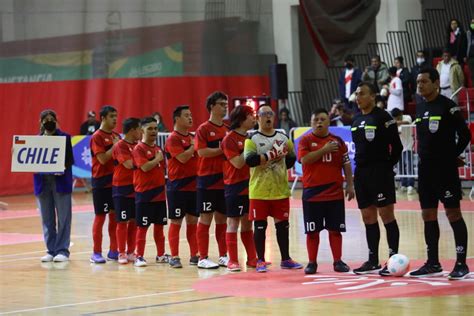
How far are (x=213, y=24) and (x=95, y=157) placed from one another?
1692 centimetres

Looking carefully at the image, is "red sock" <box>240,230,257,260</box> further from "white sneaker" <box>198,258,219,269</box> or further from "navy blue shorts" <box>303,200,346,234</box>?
"navy blue shorts" <box>303,200,346,234</box>

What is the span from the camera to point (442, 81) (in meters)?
25.4

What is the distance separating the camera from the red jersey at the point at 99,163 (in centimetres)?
1441

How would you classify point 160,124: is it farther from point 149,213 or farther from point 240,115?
point 240,115

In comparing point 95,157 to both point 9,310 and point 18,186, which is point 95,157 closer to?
point 9,310

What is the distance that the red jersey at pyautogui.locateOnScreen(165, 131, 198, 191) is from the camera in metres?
13.7

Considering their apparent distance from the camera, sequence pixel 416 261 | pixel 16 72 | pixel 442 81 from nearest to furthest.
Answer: pixel 416 261 → pixel 442 81 → pixel 16 72

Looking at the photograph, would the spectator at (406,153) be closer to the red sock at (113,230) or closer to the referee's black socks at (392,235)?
the red sock at (113,230)

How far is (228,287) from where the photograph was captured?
1145 centimetres

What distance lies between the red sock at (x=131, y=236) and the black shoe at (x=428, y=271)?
432 centimetres

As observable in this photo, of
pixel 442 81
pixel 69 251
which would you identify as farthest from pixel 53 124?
pixel 442 81

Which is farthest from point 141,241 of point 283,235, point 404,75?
point 404,75

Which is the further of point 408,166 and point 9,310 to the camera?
point 408,166

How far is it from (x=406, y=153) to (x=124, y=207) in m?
10.9
